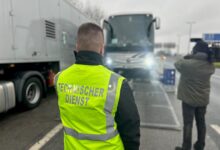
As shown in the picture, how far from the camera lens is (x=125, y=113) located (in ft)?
4.95

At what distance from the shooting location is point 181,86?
3.42 meters

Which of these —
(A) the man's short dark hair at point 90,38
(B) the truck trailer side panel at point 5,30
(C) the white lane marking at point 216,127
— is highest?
(B) the truck trailer side panel at point 5,30

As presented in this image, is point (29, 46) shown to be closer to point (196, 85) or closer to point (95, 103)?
point (196, 85)

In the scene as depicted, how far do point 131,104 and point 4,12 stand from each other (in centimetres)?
425

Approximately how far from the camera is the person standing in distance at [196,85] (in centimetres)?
310

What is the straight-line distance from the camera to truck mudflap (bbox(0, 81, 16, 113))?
15.3ft

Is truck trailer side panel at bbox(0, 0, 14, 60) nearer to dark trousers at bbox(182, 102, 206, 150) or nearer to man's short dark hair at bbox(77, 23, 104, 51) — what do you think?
man's short dark hair at bbox(77, 23, 104, 51)

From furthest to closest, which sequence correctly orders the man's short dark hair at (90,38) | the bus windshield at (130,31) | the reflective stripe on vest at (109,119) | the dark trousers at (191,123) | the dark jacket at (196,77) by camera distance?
the bus windshield at (130,31), the dark trousers at (191,123), the dark jacket at (196,77), the man's short dark hair at (90,38), the reflective stripe on vest at (109,119)

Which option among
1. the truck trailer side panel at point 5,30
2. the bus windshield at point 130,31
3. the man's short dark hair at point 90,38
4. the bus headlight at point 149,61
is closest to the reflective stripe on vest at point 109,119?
the man's short dark hair at point 90,38

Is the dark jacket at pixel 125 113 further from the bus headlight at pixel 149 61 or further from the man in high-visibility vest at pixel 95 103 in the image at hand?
the bus headlight at pixel 149 61

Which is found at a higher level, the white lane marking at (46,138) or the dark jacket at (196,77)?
the dark jacket at (196,77)

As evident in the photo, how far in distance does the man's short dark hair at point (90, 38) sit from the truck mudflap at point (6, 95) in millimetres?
3914

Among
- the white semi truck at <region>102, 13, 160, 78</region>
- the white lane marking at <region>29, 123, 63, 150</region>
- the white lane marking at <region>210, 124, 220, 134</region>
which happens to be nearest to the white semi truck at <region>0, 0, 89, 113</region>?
the white lane marking at <region>29, 123, 63, 150</region>

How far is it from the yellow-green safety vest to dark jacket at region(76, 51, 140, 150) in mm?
36
